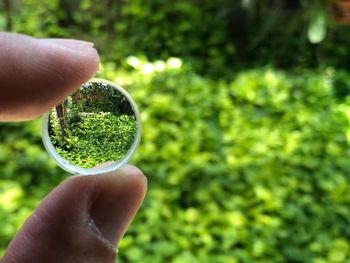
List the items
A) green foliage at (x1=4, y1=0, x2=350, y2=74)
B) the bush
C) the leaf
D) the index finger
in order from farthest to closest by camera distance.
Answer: green foliage at (x1=4, y1=0, x2=350, y2=74) < the leaf < the bush < the index finger

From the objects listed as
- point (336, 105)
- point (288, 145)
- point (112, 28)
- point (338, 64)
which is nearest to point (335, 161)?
point (288, 145)

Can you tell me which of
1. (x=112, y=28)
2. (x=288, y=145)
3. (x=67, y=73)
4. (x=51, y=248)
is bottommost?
(x=112, y=28)

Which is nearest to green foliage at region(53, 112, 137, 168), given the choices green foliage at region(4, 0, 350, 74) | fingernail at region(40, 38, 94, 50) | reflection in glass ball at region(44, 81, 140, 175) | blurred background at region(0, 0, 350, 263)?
reflection in glass ball at region(44, 81, 140, 175)

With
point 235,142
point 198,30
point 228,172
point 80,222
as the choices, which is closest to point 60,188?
point 80,222

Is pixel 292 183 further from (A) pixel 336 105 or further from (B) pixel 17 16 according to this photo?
(B) pixel 17 16

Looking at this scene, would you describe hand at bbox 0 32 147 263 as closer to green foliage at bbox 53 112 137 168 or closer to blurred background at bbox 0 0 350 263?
green foliage at bbox 53 112 137 168

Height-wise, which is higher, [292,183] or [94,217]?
[94,217]

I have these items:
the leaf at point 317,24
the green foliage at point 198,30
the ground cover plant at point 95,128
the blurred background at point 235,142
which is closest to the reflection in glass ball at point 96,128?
the ground cover plant at point 95,128
